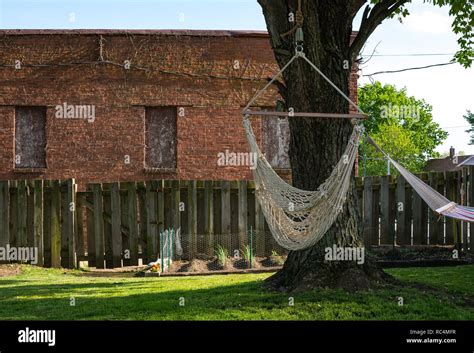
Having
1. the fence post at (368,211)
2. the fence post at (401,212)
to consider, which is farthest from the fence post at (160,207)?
the fence post at (401,212)

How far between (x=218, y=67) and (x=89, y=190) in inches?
252

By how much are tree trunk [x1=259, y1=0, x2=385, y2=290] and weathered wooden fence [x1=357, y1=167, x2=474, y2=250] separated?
577cm

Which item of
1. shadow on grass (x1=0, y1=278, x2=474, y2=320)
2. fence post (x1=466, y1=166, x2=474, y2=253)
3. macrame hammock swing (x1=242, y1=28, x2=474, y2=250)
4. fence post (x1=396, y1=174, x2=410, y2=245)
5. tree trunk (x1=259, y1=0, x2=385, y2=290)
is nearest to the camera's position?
shadow on grass (x1=0, y1=278, x2=474, y2=320)

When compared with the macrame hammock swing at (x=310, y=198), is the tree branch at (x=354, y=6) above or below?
above

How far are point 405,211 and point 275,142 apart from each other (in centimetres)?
560

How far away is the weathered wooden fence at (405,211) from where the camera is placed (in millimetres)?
14797

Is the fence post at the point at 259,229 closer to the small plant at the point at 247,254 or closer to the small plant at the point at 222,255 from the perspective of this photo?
the small plant at the point at 247,254

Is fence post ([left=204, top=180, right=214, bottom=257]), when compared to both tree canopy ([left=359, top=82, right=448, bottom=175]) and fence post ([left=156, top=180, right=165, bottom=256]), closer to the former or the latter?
fence post ([left=156, top=180, right=165, bottom=256])

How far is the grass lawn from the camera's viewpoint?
7719mm

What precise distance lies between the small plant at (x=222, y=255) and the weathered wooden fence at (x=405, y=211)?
10.6 feet

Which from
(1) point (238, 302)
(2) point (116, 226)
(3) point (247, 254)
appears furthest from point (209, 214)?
(1) point (238, 302)

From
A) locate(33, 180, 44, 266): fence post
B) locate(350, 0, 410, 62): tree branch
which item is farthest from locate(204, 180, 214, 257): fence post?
locate(350, 0, 410, 62): tree branch

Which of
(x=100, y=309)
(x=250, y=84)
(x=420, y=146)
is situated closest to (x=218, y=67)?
(x=250, y=84)
